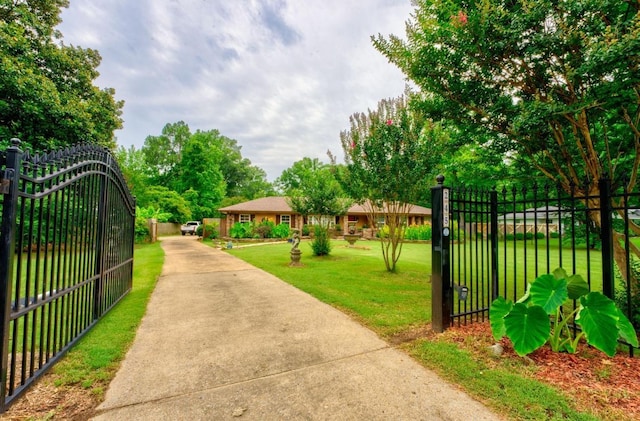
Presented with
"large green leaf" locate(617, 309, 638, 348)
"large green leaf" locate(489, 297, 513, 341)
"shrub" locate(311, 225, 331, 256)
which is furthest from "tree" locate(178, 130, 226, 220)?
"large green leaf" locate(617, 309, 638, 348)

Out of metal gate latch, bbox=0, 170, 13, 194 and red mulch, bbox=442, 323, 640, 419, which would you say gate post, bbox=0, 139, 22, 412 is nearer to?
metal gate latch, bbox=0, 170, 13, 194

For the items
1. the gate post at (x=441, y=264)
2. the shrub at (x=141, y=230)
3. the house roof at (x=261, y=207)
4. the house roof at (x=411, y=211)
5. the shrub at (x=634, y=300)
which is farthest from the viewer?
the house roof at (x=411, y=211)

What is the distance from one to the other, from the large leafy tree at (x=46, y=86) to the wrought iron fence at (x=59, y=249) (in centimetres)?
691

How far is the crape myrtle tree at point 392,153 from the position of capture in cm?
727

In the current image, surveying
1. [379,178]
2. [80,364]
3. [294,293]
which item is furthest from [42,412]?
[379,178]

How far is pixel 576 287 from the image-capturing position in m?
3.06

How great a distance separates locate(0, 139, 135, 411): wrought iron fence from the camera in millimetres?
2137

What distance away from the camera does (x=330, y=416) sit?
2078 mm

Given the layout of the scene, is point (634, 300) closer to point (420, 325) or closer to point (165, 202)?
point (420, 325)

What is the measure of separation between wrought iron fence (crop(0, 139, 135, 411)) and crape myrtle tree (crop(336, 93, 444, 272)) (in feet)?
19.3

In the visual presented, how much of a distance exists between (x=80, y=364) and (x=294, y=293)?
373 centimetres

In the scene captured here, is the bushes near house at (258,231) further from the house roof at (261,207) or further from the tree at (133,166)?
the tree at (133,166)

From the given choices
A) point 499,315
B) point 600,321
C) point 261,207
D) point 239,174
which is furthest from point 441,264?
point 239,174

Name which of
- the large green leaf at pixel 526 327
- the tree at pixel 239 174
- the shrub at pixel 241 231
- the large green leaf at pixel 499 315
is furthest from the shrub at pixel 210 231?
the large green leaf at pixel 526 327
